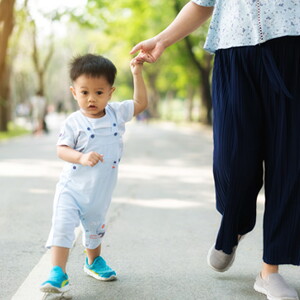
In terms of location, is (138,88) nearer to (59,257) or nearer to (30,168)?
(59,257)

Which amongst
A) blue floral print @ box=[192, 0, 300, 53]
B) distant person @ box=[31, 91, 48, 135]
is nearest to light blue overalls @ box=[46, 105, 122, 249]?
blue floral print @ box=[192, 0, 300, 53]

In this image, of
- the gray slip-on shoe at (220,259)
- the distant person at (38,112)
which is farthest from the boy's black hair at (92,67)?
the distant person at (38,112)

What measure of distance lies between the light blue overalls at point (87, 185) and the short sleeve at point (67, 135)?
65 millimetres

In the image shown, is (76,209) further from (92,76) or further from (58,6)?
(58,6)

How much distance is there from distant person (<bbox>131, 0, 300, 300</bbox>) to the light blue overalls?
0.57 meters

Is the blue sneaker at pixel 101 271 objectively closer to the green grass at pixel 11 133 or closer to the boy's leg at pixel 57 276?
the boy's leg at pixel 57 276

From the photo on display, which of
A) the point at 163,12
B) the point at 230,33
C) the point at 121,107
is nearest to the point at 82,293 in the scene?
the point at 121,107

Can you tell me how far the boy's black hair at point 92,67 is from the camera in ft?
10.5

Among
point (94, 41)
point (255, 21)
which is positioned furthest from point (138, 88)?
point (94, 41)

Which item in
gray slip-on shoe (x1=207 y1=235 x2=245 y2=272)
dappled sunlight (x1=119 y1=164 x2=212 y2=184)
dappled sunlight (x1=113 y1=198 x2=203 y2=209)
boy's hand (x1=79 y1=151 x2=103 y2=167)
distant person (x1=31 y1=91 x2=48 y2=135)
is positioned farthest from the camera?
distant person (x1=31 y1=91 x2=48 y2=135)

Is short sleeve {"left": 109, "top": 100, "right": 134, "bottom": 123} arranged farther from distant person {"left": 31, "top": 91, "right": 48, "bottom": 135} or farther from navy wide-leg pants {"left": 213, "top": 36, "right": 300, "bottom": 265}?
distant person {"left": 31, "top": 91, "right": 48, "bottom": 135}

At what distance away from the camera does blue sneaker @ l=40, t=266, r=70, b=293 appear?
9.82 ft

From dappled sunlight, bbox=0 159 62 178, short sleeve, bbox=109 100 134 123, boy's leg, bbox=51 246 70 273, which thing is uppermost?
short sleeve, bbox=109 100 134 123

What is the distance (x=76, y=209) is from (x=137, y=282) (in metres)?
0.62
